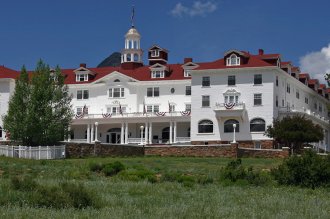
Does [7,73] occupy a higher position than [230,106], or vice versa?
[7,73]

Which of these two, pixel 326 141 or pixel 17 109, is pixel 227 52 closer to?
pixel 326 141

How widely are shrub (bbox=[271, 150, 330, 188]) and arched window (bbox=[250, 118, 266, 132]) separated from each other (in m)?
43.5

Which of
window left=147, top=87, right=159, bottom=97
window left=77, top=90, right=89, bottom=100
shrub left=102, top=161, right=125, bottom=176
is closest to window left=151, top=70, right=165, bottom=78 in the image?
window left=147, top=87, right=159, bottom=97

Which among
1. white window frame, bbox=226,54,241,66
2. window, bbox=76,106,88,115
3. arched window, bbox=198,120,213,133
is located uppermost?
white window frame, bbox=226,54,241,66

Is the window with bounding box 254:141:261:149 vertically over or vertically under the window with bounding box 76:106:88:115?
under

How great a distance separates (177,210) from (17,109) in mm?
42909

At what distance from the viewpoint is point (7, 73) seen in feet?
272

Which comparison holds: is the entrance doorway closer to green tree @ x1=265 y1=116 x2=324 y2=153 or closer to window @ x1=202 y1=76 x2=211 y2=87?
window @ x1=202 y1=76 x2=211 y2=87

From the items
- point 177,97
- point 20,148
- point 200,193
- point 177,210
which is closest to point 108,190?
point 200,193

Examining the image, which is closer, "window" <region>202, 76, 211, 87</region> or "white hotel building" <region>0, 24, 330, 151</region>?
"white hotel building" <region>0, 24, 330, 151</region>

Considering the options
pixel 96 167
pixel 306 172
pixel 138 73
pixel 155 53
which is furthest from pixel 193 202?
pixel 155 53

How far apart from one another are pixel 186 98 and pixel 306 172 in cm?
5216

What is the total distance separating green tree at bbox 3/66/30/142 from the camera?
185 feet

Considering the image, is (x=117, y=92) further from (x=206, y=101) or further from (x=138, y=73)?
(x=206, y=101)
